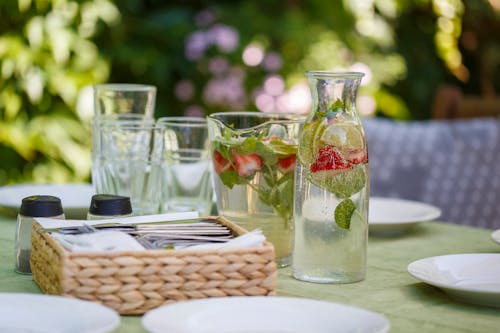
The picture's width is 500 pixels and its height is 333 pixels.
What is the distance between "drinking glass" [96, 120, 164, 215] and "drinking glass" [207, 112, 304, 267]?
9.8 inches

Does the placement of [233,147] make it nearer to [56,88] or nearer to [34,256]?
[34,256]

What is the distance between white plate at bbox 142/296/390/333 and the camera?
2.75 ft

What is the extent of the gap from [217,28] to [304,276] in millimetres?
2401

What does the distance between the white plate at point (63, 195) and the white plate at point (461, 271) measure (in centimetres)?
62

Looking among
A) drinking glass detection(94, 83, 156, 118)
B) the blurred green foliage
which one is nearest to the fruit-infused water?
drinking glass detection(94, 83, 156, 118)

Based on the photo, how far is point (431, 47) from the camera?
433cm

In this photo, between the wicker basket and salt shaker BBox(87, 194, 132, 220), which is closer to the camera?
the wicker basket

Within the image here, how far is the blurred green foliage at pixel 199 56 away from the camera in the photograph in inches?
121

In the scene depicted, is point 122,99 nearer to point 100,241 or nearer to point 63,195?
point 63,195

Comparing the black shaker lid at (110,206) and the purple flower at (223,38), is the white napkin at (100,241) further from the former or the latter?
the purple flower at (223,38)

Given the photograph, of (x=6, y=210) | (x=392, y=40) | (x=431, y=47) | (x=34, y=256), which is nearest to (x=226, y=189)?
(x=34, y=256)

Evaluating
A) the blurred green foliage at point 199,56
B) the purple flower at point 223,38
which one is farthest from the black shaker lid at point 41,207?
the purple flower at point 223,38

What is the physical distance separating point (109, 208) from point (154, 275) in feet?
0.73

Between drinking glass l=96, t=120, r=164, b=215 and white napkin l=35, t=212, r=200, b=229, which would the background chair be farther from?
white napkin l=35, t=212, r=200, b=229
